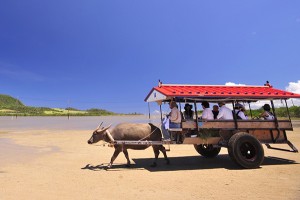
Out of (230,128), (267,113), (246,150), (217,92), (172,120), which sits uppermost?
(217,92)

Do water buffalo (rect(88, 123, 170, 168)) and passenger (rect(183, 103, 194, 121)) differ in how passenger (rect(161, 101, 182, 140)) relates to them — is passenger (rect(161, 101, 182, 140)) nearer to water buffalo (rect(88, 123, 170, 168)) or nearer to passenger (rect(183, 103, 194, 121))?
water buffalo (rect(88, 123, 170, 168))

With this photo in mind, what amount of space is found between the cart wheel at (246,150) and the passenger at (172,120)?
189cm

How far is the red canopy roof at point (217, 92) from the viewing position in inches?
349

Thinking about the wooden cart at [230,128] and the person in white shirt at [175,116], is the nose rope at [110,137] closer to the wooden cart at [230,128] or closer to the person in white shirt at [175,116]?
the wooden cart at [230,128]

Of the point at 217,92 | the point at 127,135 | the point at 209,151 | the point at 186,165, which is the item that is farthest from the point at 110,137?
the point at 209,151

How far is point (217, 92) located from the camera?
9.29m

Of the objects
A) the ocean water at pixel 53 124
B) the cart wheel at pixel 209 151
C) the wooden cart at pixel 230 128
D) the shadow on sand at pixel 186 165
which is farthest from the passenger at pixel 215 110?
the ocean water at pixel 53 124

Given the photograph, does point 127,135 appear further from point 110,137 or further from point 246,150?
point 246,150

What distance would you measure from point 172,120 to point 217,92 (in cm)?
190

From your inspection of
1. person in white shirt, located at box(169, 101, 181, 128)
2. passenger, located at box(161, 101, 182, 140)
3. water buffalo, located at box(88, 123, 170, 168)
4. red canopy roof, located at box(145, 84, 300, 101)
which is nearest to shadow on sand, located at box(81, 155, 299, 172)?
water buffalo, located at box(88, 123, 170, 168)

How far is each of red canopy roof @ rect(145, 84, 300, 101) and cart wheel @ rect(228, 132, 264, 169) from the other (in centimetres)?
146

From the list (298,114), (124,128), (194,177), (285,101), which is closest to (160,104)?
(124,128)

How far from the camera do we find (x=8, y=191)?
6160mm

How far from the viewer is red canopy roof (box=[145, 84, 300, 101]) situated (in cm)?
886
